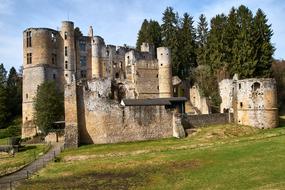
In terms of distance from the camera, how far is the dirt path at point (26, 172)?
25.1m

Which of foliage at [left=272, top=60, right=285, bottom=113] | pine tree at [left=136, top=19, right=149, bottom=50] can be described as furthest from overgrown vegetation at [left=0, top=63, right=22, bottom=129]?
foliage at [left=272, top=60, right=285, bottom=113]

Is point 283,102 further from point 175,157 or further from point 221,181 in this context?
point 221,181

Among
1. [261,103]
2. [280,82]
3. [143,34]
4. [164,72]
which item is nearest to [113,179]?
[261,103]

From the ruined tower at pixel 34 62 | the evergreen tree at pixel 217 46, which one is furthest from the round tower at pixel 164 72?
the ruined tower at pixel 34 62

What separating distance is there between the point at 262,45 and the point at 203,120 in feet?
66.1

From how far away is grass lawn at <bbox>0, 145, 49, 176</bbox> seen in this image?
110ft

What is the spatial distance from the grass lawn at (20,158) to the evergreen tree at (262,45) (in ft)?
110

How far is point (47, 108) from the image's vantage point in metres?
49.7

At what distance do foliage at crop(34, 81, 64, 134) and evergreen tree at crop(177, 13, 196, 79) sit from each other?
26.0 metres

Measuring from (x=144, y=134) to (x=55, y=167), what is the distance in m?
13.2

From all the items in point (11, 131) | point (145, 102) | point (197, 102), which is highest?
point (197, 102)

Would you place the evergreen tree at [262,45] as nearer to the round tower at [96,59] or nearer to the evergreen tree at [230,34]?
the evergreen tree at [230,34]

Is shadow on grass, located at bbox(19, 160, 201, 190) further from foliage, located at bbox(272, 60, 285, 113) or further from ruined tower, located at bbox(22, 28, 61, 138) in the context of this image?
foliage, located at bbox(272, 60, 285, 113)

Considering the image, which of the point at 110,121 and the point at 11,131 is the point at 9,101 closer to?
the point at 11,131
